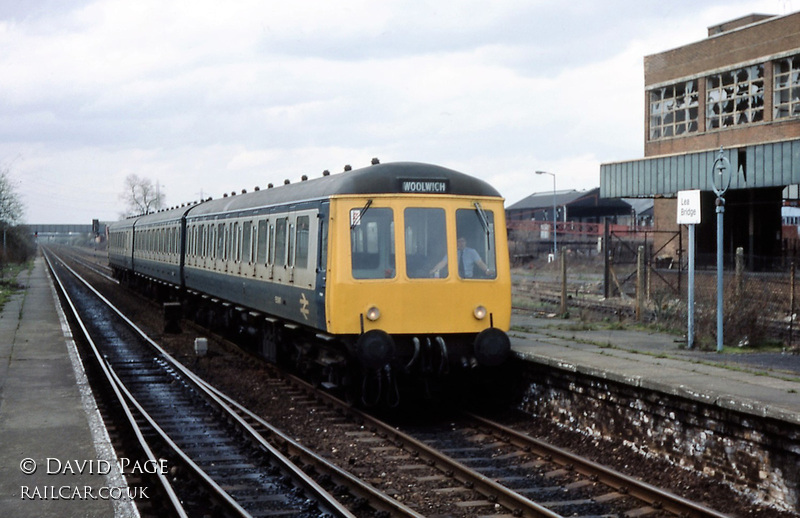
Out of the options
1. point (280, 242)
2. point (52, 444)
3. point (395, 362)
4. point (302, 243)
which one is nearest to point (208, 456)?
point (52, 444)

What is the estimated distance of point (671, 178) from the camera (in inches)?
1177

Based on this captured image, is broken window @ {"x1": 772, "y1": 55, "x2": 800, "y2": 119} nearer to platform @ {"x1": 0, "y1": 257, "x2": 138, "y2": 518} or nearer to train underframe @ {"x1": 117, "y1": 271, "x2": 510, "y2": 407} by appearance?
train underframe @ {"x1": 117, "y1": 271, "x2": 510, "y2": 407}

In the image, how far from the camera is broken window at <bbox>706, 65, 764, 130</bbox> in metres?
31.3

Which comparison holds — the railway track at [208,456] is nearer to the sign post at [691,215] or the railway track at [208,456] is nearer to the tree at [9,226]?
the sign post at [691,215]

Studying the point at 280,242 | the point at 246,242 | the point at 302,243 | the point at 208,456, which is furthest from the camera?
the point at 246,242

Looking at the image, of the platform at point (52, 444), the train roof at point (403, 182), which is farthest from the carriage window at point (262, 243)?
the platform at point (52, 444)

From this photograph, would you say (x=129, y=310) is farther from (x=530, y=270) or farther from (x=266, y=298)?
(x=530, y=270)

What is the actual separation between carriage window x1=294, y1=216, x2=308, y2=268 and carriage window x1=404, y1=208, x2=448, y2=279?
1.66 metres

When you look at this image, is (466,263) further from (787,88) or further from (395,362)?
(787,88)

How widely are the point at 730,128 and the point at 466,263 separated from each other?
24.9m

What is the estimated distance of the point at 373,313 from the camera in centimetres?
1040

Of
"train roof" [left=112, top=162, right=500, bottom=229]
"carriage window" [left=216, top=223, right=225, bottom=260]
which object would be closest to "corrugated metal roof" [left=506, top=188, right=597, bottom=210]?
"carriage window" [left=216, top=223, right=225, bottom=260]

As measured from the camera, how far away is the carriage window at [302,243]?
1171 cm

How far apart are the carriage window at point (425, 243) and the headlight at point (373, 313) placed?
23.8 inches
